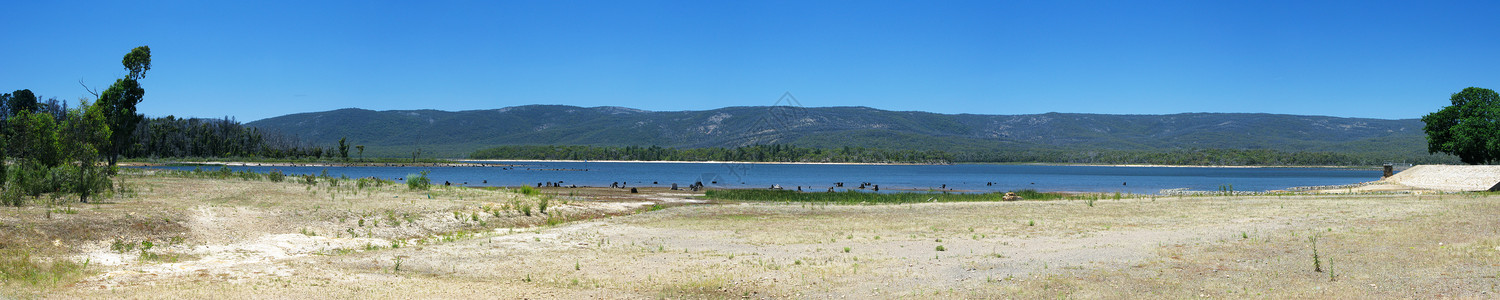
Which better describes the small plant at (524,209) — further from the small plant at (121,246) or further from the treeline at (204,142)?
the treeline at (204,142)

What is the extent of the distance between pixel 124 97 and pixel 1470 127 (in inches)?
2688

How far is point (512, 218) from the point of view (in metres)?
21.7

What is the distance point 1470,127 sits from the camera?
4544 cm

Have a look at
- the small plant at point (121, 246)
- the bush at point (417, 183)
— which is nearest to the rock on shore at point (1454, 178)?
the bush at point (417, 183)

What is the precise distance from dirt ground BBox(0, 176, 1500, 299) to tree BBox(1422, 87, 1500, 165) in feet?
93.8

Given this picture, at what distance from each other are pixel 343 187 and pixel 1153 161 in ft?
667

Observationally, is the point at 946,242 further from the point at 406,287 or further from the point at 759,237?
the point at 406,287

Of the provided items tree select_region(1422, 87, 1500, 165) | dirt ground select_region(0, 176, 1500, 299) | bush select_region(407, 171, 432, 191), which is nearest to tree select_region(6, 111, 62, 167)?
dirt ground select_region(0, 176, 1500, 299)

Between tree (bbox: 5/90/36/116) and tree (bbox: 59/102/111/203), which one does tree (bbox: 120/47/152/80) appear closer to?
tree (bbox: 59/102/111/203)

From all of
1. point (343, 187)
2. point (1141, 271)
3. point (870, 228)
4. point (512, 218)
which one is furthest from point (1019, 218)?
point (343, 187)

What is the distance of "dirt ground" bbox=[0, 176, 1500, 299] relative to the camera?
383 inches

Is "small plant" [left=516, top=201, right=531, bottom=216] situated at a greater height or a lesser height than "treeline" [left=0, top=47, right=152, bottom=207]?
lesser

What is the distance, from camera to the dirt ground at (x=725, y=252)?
973 centimetres

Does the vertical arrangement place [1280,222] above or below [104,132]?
below
